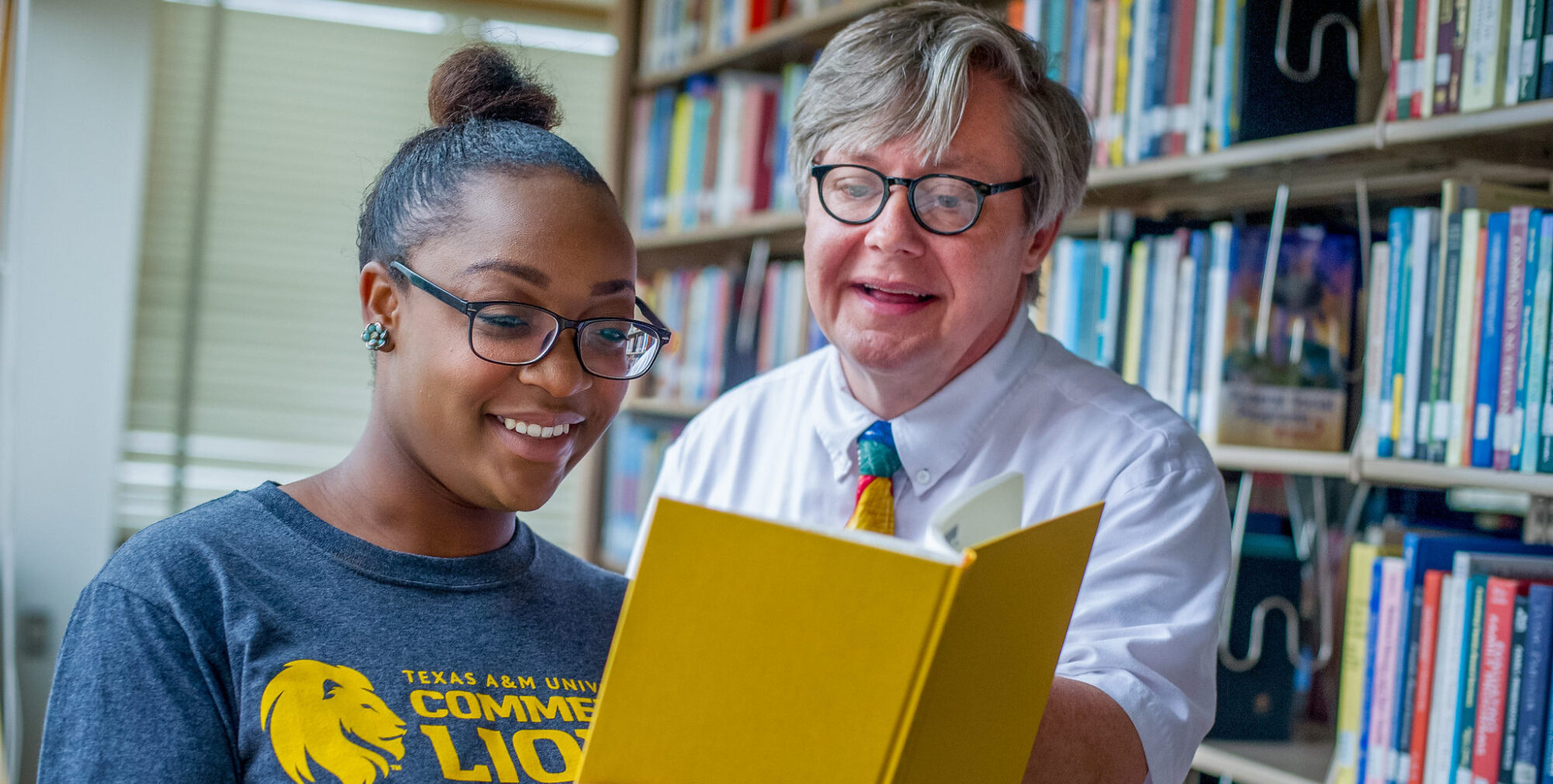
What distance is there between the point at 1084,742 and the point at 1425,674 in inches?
28.6

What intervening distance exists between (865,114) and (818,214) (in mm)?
131

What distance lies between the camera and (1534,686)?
1375mm

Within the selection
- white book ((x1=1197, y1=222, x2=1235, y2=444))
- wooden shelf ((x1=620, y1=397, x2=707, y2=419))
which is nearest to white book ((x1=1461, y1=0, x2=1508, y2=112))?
white book ((x1=1197, y1=222, x2=1235, y2=444))

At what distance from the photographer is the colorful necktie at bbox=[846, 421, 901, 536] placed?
1390 millimetres

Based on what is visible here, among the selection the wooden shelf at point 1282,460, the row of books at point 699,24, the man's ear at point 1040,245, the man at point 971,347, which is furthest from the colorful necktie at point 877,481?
the row of books at point 699,24

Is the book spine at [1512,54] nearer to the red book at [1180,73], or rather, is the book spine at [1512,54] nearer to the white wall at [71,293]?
the red book at [1180,73]

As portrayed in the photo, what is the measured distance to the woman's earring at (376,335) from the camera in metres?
0.95

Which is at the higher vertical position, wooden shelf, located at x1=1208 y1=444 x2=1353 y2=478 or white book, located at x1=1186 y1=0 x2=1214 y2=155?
white book, located at x1=1186 y1=0 x2=1214 y2=155

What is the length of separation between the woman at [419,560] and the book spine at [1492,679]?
106 cm

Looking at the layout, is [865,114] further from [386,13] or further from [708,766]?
[386,13]

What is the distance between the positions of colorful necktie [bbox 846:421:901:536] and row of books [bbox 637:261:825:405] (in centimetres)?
110

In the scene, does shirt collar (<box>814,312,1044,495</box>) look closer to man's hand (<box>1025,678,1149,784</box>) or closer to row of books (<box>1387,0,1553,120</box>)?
man's hand (<box>1025,678,1149,784</box>)

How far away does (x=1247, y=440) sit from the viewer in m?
1.75

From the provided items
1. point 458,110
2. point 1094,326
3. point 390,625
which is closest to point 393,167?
A: point 458,110
